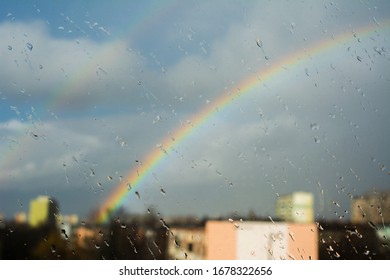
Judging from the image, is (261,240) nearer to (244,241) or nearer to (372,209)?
(244,241)

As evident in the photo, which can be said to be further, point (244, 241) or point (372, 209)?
point (372, 209)

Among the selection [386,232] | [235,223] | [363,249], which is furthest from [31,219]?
[386,232]

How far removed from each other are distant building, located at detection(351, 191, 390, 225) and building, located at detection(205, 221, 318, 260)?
125cm

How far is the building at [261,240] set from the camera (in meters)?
7.44

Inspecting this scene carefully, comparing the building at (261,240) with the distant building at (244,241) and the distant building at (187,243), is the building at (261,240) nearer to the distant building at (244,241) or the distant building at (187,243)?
the distant building at (244,241)

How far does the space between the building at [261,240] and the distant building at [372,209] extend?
4.11ft

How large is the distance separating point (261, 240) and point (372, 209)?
3.04 metres

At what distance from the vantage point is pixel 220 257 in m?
7.09

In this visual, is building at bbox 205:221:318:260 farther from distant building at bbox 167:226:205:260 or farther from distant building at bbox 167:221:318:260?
distant building at bbox 167:226:205:260

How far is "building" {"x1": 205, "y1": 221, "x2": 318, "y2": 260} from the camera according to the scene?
744 centimetres

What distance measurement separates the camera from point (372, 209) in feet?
34.5

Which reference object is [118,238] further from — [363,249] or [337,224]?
[363,249]

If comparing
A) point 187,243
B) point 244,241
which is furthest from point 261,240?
point 187,243
